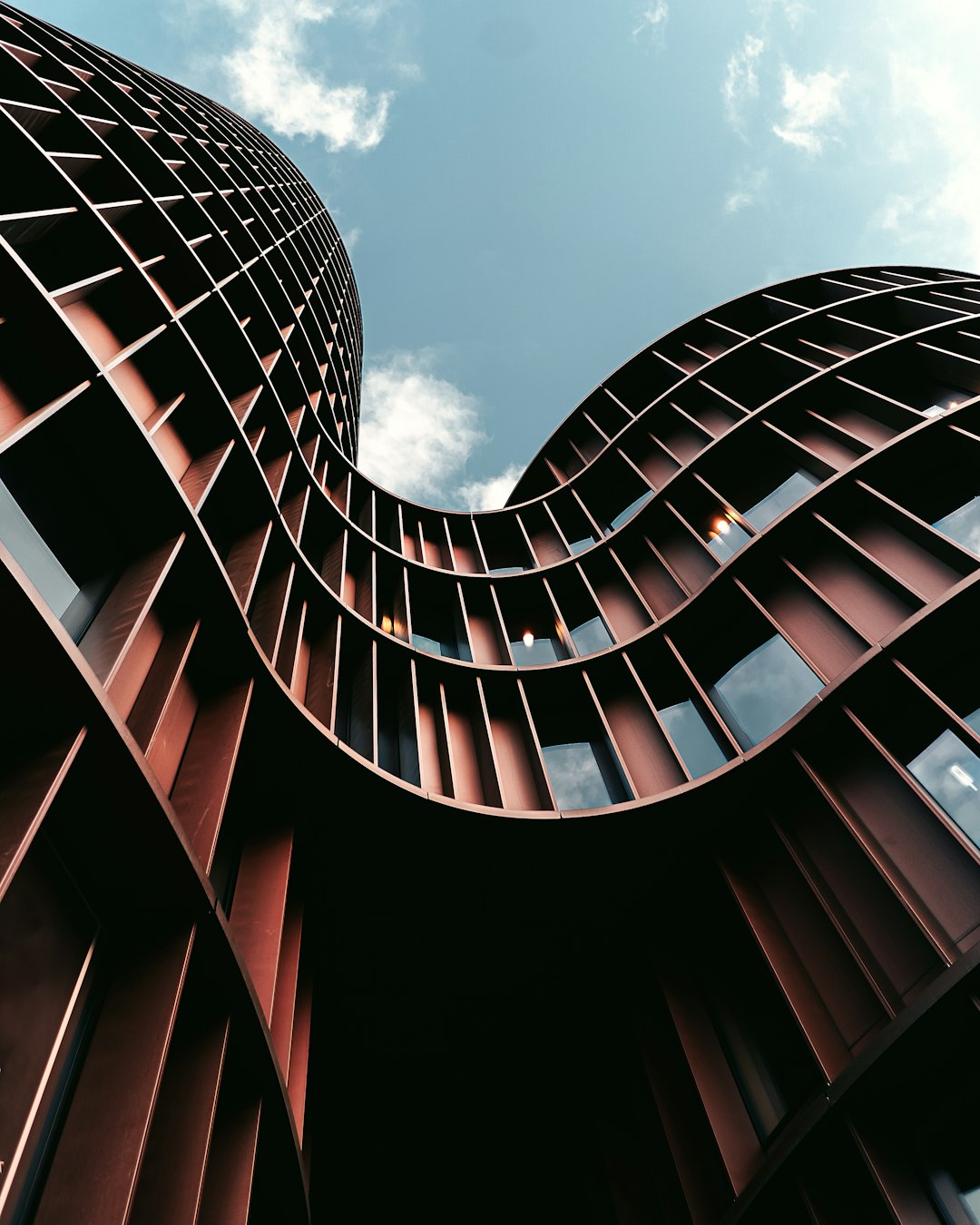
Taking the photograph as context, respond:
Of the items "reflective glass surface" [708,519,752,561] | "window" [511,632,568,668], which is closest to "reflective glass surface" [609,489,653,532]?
"reflective glass surface" [708,519,752,561]

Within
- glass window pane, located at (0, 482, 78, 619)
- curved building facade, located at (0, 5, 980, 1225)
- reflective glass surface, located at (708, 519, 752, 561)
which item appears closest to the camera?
curved building facade, located at (0, 5, 980, 1225)

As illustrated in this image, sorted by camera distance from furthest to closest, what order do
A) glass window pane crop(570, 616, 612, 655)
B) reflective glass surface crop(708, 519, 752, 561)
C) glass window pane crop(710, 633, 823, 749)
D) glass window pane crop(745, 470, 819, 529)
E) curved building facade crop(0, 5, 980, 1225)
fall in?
glass window pane crop(570, 616, 612, 655), reflective glass surface crop(708, 519, 752, 561), glass window pane crop(745, 470, 819, 529), glass window pane crop(710, 633, 823, 749), curved building facade crop(0, 5, 980, 1225)

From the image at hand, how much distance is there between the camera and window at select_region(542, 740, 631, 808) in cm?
1289

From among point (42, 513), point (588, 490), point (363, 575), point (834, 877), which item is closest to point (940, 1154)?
point (834, 877)

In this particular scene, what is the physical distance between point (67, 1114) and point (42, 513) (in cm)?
554

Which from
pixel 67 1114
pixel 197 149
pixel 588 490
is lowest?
pixel 67 1114

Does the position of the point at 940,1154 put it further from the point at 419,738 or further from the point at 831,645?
the point at 419,738

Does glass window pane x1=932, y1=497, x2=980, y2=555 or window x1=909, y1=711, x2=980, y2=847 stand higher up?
glass window pane x1=932, y1=497, x2=980, y2=555

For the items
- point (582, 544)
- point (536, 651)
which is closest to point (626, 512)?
point (582, 544)

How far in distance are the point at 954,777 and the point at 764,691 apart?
3.61 meters

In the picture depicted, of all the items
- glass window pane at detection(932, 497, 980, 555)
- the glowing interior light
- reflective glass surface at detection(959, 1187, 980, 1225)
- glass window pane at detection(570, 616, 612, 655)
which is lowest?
reflective glass surface at detection(959, 1187, 980, 1225)

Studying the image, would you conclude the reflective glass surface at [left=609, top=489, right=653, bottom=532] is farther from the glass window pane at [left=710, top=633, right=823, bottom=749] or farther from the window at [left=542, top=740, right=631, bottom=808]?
the window at [left=542, top=740, right=631, bottom=808]

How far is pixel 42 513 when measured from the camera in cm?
697

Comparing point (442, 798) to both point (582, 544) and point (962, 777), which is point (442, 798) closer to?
point (962, 777)
